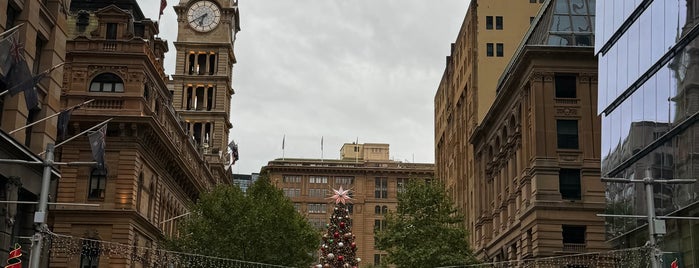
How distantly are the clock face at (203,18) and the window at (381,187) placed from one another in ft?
247

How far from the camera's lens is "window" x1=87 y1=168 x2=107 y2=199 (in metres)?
61.8

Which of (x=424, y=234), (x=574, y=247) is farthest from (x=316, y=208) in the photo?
(x=574, y=247)

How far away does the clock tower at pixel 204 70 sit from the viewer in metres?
116

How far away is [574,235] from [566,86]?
10454 mm

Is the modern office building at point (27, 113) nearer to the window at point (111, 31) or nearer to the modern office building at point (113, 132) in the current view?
the modern office building at point (113, 132)

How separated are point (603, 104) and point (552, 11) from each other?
54.9ft

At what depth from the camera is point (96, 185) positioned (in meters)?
62.2

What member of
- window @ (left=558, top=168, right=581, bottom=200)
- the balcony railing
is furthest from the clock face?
the balcony railing

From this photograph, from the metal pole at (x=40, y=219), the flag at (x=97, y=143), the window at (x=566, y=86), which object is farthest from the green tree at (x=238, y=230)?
the metal pole at (x=40, y=219)

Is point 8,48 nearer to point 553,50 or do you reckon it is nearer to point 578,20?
point 553,50

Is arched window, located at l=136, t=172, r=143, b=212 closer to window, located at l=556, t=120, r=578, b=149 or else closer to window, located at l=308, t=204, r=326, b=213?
window, located at l=556, t=120, r=578, b=149

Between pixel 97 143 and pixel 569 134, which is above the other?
pixel 569 134

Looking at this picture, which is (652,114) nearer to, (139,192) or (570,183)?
(570,183)

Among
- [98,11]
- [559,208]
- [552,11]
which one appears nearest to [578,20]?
[552,11]
